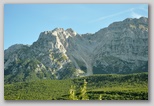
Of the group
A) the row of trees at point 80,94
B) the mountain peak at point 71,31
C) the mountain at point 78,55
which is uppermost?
the mountain peak at point 71,31

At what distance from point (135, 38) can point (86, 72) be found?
1.14 meters

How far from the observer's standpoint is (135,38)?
888 centimetres

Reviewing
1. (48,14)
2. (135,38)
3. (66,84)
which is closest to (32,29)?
(48,14)

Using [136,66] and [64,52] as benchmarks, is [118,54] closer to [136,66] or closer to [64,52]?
[136,66]

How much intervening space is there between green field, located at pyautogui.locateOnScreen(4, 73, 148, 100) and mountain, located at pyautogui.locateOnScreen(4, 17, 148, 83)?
0.11 m

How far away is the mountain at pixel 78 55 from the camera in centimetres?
888

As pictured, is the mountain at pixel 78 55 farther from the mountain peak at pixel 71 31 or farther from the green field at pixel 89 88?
the green field at pixel 89 88

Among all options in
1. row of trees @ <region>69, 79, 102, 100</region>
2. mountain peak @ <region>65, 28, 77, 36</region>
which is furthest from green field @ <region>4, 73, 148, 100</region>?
mountain peak @ <region>65, 28, 77, 36</region>

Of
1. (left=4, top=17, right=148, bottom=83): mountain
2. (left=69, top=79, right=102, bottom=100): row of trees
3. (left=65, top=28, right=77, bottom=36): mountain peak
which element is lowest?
(left=69, top=79, right=102, bottom=100): row of trees

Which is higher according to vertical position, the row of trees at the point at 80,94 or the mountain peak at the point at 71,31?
the mountain peak at the point at 71,31

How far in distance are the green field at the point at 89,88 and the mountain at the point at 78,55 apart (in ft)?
0.37

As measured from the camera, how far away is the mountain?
8.88 metres

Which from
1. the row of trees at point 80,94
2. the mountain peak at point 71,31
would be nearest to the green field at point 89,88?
the row of trees at point 80,94

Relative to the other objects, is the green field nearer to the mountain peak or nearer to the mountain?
the mountain
